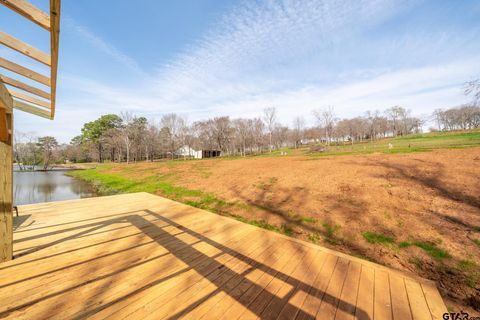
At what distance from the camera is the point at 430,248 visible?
10.5ft

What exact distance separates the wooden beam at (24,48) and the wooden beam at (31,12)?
773 millimetres

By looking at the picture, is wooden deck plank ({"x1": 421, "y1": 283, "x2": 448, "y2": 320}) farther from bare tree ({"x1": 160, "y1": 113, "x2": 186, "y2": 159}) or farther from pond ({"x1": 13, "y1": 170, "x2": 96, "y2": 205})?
bare tree ({"x1": 160, "y1": 113, "x2": 186, "y2": 159})

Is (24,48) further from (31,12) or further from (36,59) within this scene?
(31,12)

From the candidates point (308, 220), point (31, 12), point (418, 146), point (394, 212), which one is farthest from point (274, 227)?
point (418, 146)

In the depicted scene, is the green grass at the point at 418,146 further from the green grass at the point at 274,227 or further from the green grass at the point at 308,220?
the green grass at the point at 274,227

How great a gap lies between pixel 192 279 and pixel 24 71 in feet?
12.5

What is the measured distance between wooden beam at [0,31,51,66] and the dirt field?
518 centimetres

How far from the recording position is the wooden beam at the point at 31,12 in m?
1.59

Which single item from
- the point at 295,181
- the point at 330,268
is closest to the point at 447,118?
the point at 295,181

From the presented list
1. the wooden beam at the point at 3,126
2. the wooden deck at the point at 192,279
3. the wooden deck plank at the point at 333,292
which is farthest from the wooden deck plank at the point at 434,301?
the wooden beam at the point at 3,126

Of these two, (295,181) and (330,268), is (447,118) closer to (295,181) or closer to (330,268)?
(295,181)

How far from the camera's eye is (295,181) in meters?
7.91

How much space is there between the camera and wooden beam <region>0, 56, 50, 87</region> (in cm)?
244

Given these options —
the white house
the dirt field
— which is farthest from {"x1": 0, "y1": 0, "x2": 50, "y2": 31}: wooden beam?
the white house
